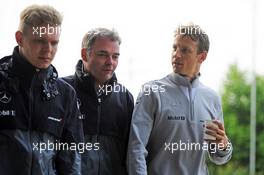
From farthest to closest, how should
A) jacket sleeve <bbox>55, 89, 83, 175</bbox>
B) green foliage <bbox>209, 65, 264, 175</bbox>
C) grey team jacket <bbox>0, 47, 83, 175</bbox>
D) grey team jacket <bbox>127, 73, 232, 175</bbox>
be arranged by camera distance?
green foliage <bbox>209, 65, 264, 175</bbox> < grey team jacket <bbox>127, 73, 232, 175</bbox> < jacket sleeve <bbox>55, 89, 83, 175</bbox> < grey team jacket <bbox>0, 47, 83, 175</bbox>

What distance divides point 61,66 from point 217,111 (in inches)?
24.9

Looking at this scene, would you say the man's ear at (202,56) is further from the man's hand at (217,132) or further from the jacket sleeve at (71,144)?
the jacket sleeve at (71,144)

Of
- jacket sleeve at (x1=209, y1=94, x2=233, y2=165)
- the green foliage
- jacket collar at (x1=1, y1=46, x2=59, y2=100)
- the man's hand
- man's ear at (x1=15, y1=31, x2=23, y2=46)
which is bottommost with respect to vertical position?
the green foliage

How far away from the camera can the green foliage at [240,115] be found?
36.9 ft

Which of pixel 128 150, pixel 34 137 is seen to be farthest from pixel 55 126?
pixel 128 150

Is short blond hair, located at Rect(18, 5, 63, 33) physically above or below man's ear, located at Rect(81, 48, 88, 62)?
above

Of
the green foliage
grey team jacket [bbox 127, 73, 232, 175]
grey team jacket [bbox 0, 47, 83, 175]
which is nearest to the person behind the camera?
grey team jacket [bbox 0, 47, 83, 175]

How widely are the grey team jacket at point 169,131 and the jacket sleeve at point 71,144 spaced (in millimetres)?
202

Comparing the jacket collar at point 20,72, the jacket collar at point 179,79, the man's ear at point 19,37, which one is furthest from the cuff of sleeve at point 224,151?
the man's ear at point 19,37

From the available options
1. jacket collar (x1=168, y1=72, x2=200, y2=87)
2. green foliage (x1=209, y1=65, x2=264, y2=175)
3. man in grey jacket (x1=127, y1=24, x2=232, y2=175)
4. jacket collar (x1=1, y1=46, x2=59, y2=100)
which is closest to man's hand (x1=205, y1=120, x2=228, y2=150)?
man in grey jacket (x1=127, y1=24, x2=232, y2=175)

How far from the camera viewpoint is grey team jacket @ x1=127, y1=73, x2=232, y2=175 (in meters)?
2.05

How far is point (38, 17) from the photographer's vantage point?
184 centimetres

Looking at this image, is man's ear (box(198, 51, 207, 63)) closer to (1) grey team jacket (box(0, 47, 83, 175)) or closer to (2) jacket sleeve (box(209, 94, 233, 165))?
(2) jacket sleeve (box(209, 94, 233, 165))

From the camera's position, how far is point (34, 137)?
1794 millimetres
